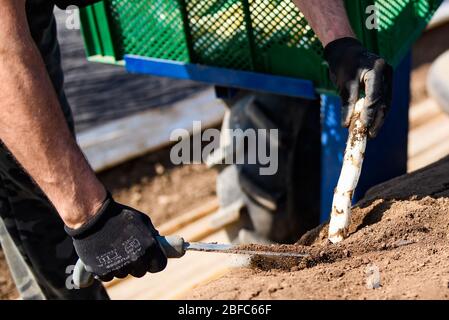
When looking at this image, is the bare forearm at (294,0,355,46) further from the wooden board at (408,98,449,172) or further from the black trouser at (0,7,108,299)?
the wooden board at (408,98,449,172)

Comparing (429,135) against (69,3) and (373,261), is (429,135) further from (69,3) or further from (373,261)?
(373,261)

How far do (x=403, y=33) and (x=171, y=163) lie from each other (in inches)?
78.6

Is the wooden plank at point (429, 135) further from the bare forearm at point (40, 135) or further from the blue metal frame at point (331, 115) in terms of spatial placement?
the bare forearm at point (40, 135)

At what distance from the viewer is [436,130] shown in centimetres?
462

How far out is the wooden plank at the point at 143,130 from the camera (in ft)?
14.3

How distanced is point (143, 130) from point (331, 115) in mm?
1854

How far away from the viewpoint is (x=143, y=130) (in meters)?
4.52

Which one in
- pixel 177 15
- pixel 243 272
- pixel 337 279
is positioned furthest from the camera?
pixel 177 15

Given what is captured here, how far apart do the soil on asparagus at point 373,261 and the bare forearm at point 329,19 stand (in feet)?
1.57

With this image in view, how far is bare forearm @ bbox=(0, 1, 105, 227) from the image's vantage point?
1903 millimetres

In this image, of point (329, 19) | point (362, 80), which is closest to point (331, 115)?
point (329, 19)

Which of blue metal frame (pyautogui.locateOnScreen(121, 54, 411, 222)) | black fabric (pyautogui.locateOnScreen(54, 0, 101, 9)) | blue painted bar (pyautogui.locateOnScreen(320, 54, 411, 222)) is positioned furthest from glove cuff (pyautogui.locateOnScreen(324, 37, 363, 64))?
black fabric (pyautogui.locateOnScreen(54, 0, 101, 9))
